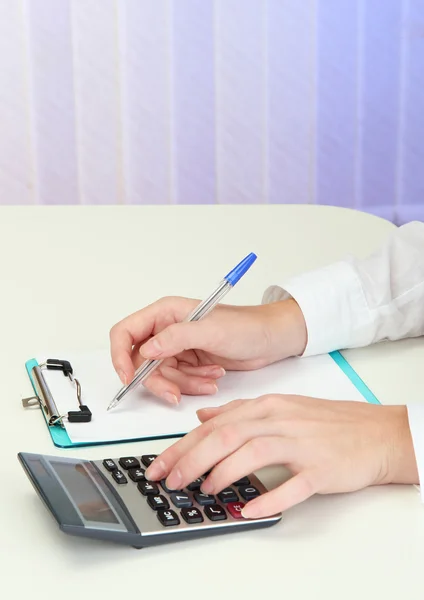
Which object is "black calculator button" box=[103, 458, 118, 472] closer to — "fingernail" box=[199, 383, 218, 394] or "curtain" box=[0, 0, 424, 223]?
"fingernail" box=[199, 383, 218, 394]

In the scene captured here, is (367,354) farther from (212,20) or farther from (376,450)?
(212,20)

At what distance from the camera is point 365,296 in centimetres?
106

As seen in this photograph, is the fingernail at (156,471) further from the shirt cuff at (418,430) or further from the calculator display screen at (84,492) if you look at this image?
the shirt cuff at (418,430)

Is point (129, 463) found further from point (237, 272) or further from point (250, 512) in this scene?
point (237, 272)

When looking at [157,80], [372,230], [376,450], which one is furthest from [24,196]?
[376,450]

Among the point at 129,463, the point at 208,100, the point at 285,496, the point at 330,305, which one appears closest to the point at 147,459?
the point at 129,463

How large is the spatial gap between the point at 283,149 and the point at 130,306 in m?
1.90

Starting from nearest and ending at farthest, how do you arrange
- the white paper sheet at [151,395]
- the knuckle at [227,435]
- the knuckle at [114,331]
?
the knuckle at [227,435], the white paper sheet at [151,395], the knuckle at [114,331]

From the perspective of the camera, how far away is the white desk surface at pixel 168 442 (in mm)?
599

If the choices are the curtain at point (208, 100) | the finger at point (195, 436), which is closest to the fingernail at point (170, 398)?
the finger at point (195, 436)

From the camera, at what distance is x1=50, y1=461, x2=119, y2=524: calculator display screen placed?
63 cm

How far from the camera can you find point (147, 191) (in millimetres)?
2838

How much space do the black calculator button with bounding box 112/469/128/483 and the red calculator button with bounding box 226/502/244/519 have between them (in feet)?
0.26

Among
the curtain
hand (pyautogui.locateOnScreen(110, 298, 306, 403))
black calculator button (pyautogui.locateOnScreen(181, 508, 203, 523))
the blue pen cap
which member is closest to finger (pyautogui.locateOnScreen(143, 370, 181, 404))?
hand (pyautogui.locateOnScreen(110, 298, 306, 403))
